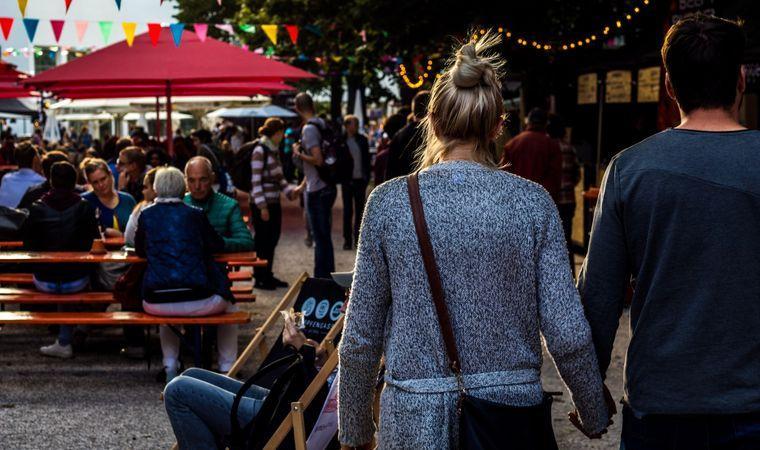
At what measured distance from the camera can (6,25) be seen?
646 inches

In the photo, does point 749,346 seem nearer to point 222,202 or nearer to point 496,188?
point 496,188

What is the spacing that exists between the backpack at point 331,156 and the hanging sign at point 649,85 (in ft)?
12.5

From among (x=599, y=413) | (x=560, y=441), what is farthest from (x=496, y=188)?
(x=560, y=441)

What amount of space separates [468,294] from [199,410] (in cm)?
210

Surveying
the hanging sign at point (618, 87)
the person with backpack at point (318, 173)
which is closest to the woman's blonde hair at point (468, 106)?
the person with backpack at point (318, 173)

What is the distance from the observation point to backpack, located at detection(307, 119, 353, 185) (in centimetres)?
1147

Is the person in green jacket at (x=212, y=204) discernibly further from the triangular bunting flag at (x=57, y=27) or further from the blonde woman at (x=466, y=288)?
the triangular bunting flag at (x=57, y=27)

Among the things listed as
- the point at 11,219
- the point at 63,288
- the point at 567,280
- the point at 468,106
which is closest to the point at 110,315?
the point at 63,288

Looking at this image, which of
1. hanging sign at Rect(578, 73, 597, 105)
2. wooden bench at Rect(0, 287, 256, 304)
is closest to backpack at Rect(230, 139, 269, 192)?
wooden bench at Rect(0, 287, 256, 304)

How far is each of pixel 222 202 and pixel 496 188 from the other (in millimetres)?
6050

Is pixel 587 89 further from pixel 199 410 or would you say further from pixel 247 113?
pixel 247 113

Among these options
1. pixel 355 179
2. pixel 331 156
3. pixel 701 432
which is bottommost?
pixel 355 179

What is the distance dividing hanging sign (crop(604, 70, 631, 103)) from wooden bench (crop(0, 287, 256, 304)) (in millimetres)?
7008

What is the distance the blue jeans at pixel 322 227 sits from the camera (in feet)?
37.5
